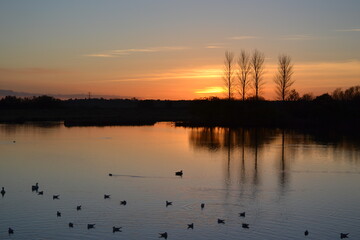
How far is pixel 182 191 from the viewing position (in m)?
18.8

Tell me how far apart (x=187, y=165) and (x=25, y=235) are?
14490mm

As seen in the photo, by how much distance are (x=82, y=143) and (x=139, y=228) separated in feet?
82.2

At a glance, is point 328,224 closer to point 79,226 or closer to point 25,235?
point 79,226

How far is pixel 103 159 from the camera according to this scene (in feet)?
92.3

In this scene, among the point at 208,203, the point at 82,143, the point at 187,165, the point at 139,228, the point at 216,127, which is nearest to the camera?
the point at 139,228

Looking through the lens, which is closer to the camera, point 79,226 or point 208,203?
point 79,226

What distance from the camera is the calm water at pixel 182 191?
1348cm

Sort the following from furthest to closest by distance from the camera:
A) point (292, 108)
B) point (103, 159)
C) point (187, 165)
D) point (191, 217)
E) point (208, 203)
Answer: point (292, 108) → point (103, 159) → point (187, 165) → point (208, 203) → point (191, 217)

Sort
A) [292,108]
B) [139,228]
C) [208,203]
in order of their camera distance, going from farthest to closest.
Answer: [292,108] < [208,203] < [139,228]

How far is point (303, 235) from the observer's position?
12.9m

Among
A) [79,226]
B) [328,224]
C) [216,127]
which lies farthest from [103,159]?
[216,127]

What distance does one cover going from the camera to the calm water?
13484mm

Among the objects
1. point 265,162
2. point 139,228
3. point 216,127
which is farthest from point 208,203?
point 216,127

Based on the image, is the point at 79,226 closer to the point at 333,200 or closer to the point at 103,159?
the point at 333,200
